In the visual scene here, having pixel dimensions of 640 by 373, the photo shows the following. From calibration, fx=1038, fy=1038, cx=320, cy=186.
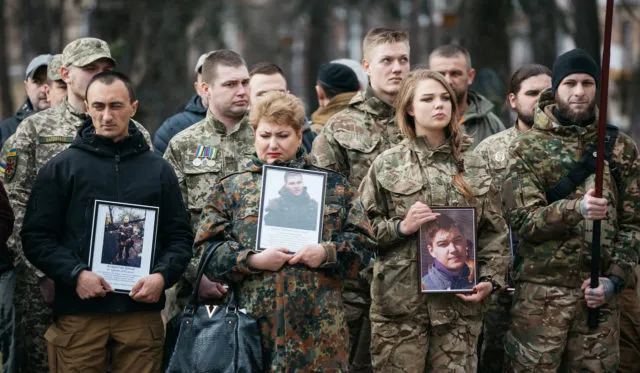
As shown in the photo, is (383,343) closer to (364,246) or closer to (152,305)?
(364,246)

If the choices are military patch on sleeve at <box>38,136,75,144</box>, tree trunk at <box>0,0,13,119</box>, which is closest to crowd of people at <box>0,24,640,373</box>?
military patch on sleeve at <box>38,136,75,144</box>

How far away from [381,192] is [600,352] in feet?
5.71

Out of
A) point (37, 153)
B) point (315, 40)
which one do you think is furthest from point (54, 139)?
point (315, 40)

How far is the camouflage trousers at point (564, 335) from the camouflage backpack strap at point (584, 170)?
0.63 m

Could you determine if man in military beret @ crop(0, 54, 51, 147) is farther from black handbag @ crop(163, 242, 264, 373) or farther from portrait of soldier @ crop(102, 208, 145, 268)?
black handbag @ crop(163, 242, 264, 373)

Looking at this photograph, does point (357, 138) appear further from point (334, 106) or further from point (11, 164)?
point (11, 164)

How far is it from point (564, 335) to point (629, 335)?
1013 mm

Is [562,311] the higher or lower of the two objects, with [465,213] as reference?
lower

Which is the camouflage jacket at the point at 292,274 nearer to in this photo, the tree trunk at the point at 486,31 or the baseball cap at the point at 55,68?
the baseball cap at the point at 55,68

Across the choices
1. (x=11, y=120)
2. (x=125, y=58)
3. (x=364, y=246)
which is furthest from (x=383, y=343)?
(x=125, y=58)

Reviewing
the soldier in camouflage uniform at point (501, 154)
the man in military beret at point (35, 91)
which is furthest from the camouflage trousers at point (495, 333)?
the man in military beret at point (35, 91)

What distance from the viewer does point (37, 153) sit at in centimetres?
709

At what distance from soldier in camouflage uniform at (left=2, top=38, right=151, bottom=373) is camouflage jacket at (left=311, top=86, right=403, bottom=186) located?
1.26m

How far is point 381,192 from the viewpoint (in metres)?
6.67
